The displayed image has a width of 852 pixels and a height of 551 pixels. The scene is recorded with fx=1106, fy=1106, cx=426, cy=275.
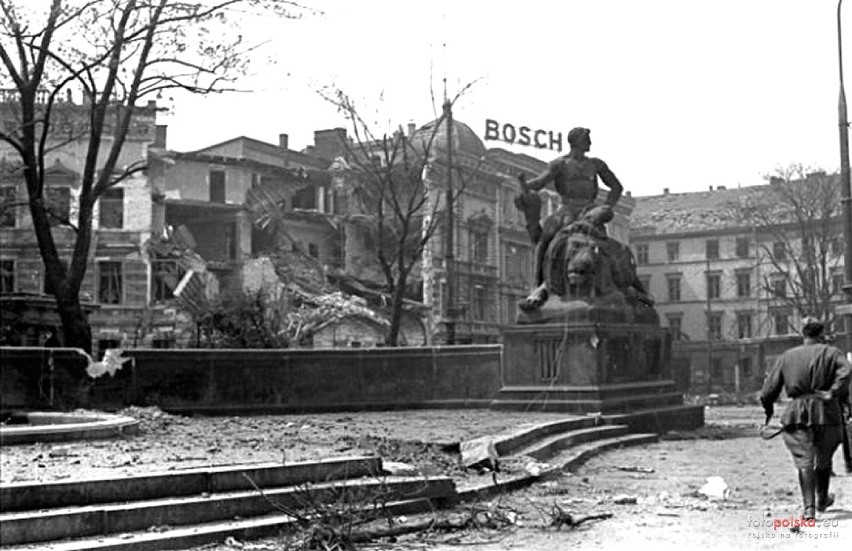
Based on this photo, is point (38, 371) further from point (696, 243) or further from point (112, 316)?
point (696, 243)

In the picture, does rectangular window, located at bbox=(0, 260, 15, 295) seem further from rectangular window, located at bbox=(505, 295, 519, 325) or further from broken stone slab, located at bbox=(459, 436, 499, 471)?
broken stone slab, located at bbox=(459, 436, 499, 471)

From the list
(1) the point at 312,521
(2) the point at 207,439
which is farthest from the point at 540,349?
(1) the point at 312,521

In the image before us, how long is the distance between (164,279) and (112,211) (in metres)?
3.98

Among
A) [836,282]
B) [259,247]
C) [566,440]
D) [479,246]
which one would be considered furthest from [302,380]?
[836,282]

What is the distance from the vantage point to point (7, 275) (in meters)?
48.8

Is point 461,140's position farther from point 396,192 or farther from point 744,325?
point 744,325

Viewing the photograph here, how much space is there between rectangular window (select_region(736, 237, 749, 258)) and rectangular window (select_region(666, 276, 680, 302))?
5.36 m

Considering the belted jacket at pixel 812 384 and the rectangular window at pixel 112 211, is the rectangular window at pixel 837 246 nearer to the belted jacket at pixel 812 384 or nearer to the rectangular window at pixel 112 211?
the rectangular window at pixel 112 211

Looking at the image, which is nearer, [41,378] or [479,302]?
[41,378]

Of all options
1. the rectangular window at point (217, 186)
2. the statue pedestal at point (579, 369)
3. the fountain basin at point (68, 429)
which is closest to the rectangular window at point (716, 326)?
the rectangular window at point (217, 186)

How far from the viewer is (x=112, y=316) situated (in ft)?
163

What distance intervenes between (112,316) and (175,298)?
9.60 ft

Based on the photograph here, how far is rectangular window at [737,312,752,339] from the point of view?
253 feet

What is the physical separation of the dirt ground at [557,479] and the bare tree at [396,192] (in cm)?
1525
